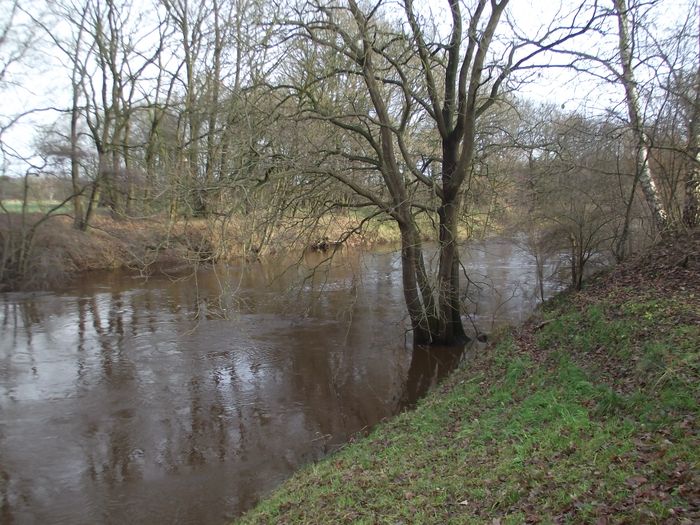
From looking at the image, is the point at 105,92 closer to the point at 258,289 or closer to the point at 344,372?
the point at 258,289

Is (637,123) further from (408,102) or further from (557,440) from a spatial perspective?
(557,440)

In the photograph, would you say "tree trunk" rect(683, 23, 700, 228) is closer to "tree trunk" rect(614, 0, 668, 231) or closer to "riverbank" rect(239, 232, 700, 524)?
"tree trunk" rect(614, 0, 668, 231)

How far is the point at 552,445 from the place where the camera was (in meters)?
5.18

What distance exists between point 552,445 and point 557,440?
113mm

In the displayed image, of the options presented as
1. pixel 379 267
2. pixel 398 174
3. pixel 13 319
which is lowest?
pixel 13 319

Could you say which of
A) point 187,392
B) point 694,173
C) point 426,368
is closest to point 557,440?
point 426,368

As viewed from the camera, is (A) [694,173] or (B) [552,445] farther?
(A) [694,173]

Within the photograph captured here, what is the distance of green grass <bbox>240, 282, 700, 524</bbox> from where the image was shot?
13.2 feet

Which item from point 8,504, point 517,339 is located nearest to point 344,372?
point 517,339

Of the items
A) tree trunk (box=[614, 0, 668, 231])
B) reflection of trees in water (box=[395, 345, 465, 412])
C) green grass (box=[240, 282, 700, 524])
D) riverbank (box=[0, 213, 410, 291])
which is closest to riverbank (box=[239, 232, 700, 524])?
green grass (box=[240, 282, 700, 524])

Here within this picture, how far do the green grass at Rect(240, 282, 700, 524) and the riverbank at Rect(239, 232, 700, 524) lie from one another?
16 mm

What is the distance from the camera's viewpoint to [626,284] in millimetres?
9953

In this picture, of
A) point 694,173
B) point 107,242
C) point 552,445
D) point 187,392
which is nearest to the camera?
point 552,445

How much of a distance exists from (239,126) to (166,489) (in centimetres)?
700
